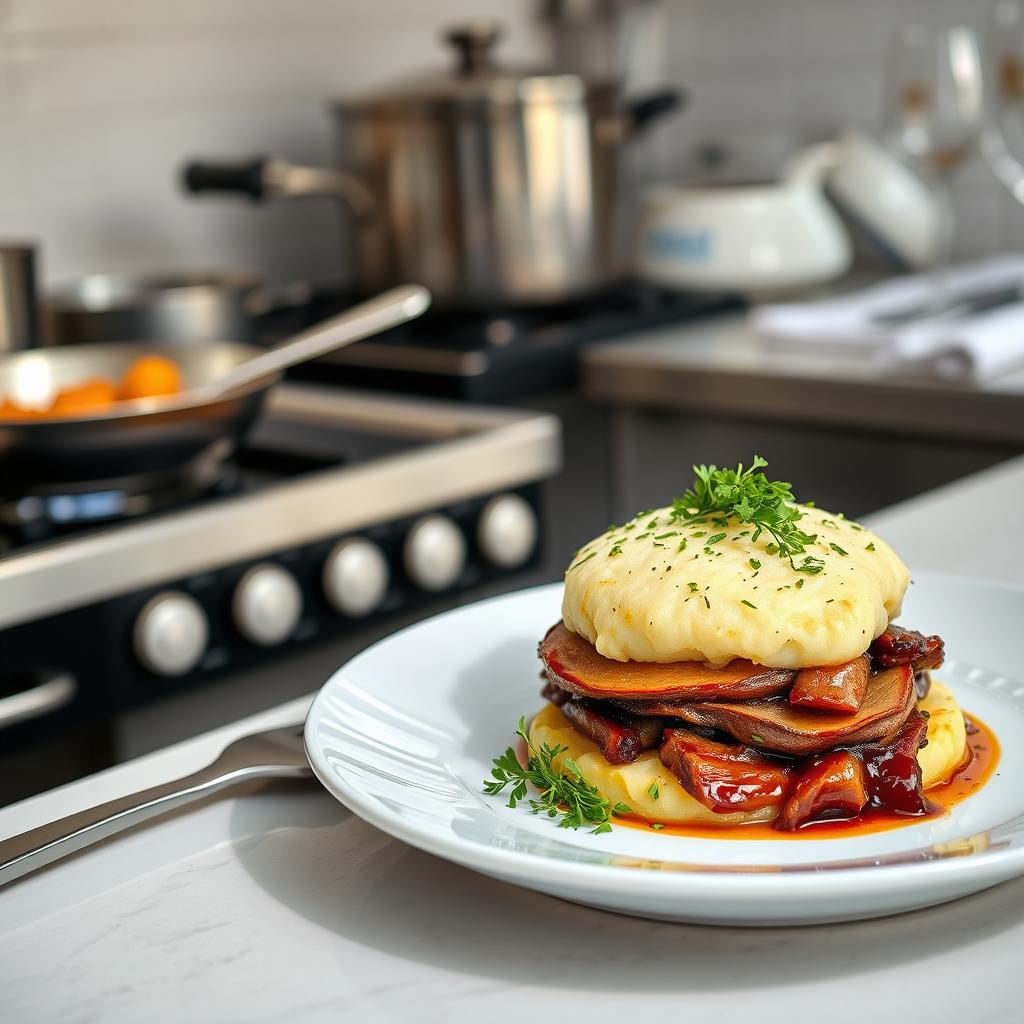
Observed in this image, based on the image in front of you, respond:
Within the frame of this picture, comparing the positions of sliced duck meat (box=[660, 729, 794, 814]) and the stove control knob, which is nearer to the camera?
sliced duck meat (box=[660, 729, 794, 814])

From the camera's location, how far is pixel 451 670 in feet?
2.15

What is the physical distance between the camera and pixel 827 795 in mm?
505

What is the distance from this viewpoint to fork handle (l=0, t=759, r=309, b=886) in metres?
0.53

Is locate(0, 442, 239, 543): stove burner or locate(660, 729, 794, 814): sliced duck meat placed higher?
locate(660, 729, 794, 814): sliced duck meat

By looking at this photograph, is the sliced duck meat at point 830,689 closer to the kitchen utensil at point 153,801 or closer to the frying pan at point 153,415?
the kitchen utensil at point 153,801

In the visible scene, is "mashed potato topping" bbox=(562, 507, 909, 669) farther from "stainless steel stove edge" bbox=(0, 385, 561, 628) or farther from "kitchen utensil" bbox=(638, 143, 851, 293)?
"kitchen utensil" bbox=(638, 143, 851, 293)

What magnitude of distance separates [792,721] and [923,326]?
1.30m

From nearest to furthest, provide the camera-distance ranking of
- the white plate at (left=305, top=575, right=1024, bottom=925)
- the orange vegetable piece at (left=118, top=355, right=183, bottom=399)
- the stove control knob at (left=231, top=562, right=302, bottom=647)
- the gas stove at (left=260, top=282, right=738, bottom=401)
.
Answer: the white plate at (left=305, top=575, right=1024, bottom=925), the stove control knob at (left=231, top=562, right=302, bottom=647), the orange vegetable piece at (left=118, top=355, right=183, bottom=399), the gas stove at (left=260, top=282, right=738, bottom=401)

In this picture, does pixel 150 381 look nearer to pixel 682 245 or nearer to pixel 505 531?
pixel 505 531

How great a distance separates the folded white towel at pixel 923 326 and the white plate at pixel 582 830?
0.95 metres

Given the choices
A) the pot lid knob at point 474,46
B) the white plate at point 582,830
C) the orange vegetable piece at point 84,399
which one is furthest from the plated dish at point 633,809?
the pot lid knob at point 474,46

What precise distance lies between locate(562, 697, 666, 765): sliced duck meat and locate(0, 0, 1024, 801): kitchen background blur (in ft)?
2.23

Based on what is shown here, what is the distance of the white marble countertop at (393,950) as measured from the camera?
Result: 0.45 metres

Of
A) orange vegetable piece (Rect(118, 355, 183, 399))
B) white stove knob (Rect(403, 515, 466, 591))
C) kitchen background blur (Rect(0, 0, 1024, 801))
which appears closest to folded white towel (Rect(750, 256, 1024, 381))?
kitchen background blur (Rect(0, 0, 1024, 801))
